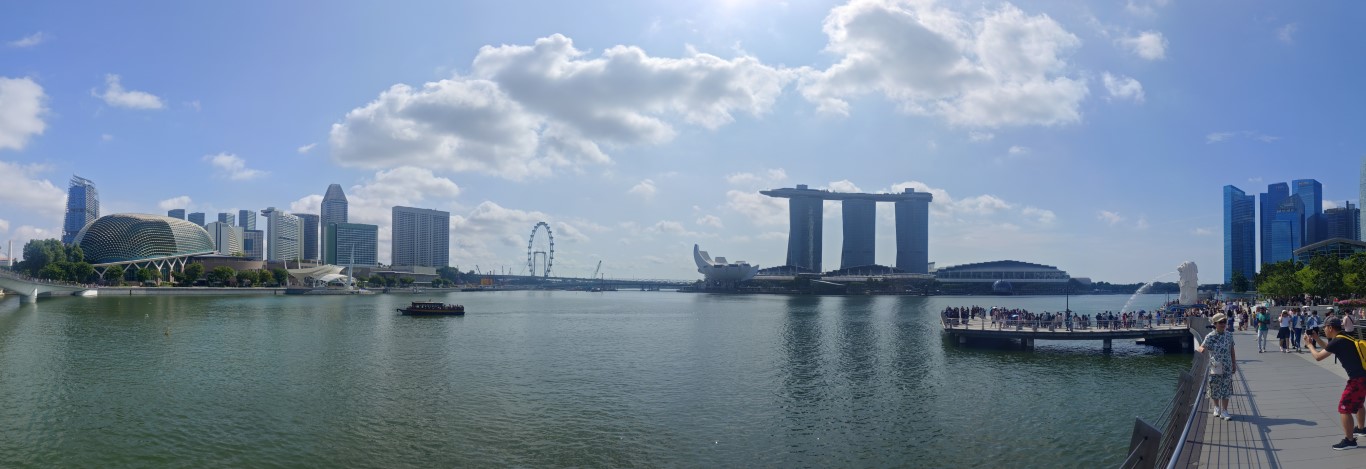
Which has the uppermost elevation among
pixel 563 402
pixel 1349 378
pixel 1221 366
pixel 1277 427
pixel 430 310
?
pixel 1349 378

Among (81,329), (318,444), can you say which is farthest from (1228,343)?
(81,329)

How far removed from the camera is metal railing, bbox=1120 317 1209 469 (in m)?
8.43

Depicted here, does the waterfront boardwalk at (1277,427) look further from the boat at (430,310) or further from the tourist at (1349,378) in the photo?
the boat at (430,310)

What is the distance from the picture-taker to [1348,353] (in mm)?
11203

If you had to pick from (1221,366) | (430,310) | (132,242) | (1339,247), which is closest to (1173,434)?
(1221,366)

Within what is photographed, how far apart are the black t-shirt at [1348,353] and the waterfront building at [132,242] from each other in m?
226

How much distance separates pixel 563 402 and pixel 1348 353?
80.5 feet

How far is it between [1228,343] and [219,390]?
120 feet

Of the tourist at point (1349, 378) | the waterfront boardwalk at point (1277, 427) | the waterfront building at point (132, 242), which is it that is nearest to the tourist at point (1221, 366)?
the waterfront boardwalk at point (1277, 427)

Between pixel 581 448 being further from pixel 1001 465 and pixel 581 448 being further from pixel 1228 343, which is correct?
pixel 1228 343

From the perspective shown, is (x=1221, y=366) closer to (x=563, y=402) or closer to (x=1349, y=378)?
(x=1349, y=378)

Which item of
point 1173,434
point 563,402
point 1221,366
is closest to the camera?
point 1173,434

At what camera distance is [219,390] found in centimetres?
3216

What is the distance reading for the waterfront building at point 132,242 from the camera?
604 feet
